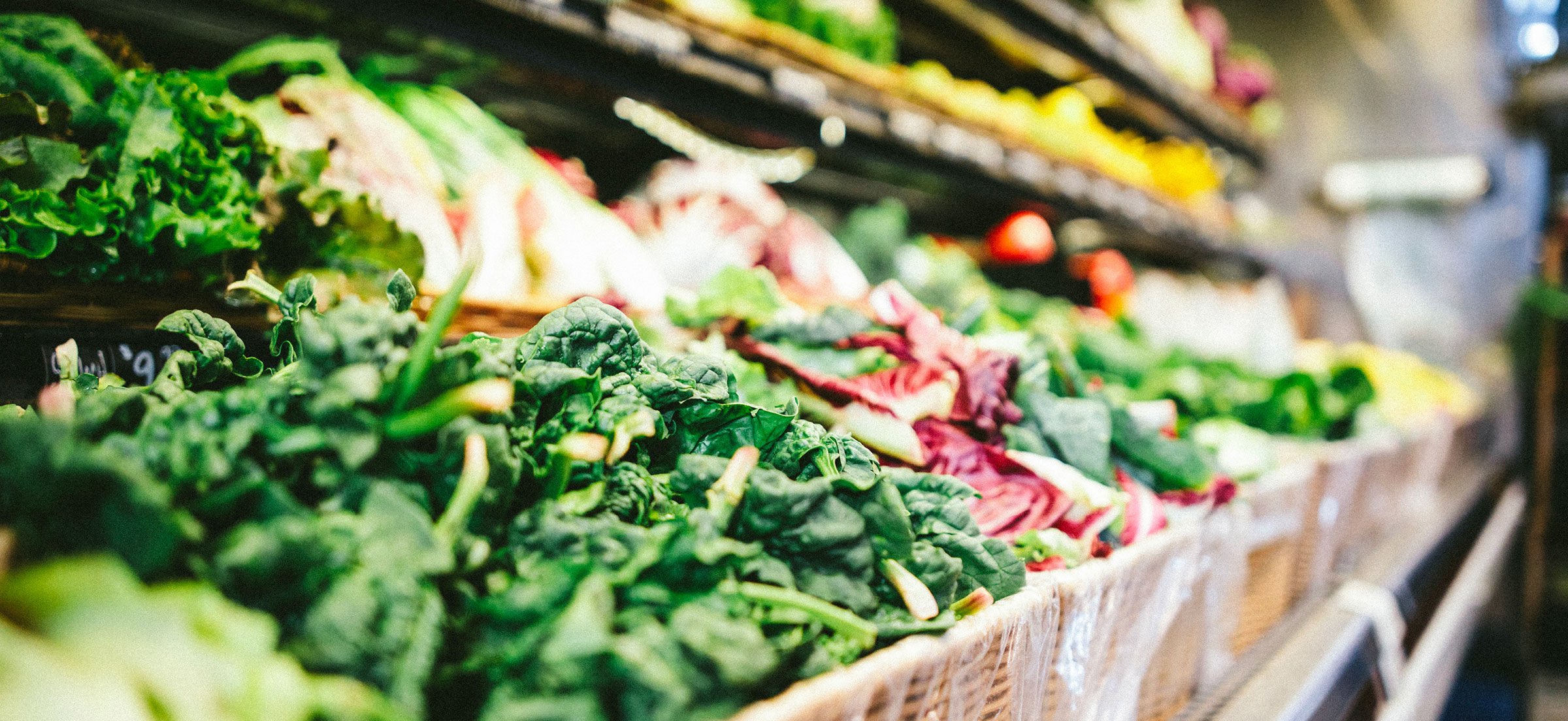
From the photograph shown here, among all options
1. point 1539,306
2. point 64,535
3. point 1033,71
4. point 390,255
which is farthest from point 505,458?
point 1539,306

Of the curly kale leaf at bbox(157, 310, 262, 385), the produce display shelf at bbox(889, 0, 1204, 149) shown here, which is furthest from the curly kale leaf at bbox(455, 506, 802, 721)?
the produce display shelf at bbox(889, 0, 1204, 149)

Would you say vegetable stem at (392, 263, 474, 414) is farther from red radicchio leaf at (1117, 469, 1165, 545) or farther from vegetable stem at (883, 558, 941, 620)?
red radicchio leaf at (1117, 469, 1165, 545)

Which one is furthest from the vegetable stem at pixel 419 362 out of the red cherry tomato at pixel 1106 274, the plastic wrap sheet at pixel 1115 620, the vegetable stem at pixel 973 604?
the red cherry tomato at pixel 1106 274

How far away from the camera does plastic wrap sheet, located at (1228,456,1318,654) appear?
1.55m

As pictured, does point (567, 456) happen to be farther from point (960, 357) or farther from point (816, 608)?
point (960, 357)

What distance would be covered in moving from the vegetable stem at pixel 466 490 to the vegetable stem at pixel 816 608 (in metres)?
0.21

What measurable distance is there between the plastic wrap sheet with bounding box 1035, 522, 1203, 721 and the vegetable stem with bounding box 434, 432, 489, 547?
60 centimetres

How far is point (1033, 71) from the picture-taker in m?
3.58

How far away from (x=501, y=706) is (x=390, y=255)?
83cm

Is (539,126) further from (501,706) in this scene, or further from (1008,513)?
(501,706)

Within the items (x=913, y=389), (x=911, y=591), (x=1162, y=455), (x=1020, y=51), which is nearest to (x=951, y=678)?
(x=911, y=591)

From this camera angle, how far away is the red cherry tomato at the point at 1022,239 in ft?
10.5

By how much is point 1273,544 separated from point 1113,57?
209 cm

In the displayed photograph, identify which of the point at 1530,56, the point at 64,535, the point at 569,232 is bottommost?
the point at 569,232
